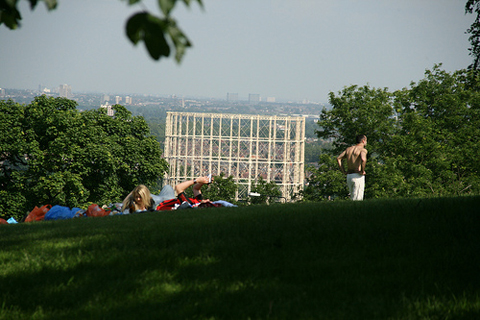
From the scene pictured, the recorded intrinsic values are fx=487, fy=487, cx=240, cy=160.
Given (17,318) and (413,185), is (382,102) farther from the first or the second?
(17,318)

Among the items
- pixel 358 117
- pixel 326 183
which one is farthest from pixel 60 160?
pixel 358 117

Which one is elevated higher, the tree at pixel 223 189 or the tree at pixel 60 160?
the tree at pixel 60 160

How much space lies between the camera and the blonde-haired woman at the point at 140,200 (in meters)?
10.4

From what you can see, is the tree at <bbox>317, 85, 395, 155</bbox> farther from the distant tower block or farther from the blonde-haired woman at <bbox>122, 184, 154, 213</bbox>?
the blonde-haired woman at <bbox>122, 184, 154, 213</bbox>

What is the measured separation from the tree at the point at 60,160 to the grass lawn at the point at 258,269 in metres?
21.5

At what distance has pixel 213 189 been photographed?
36.4 metres

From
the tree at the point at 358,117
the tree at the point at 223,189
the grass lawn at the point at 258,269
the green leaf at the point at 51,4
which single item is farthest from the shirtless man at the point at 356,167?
the tree at the point at 223,189

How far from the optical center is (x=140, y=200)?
10.5 metres

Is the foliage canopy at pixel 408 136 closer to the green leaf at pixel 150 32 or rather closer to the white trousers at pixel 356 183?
the white trousers at pixel 356 183

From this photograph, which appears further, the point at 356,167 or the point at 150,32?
the point at 356,167

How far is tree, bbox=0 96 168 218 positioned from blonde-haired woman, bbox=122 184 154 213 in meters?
17.0

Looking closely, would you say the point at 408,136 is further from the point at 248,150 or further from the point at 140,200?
the point at 248,150

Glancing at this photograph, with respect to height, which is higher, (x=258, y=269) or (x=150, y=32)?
(x=150, y=32)

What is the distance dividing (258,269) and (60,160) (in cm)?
2483
